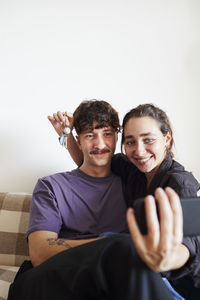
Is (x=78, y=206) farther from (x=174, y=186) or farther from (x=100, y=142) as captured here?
(x=174, y=186)

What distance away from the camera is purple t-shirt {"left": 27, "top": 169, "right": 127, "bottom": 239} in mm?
1056

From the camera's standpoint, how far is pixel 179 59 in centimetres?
160

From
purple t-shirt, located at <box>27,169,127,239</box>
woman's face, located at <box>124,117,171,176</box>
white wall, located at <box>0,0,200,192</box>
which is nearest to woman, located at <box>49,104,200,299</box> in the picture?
woman's face, located at <box>124,117,171,176</box>

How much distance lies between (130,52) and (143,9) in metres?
0.29

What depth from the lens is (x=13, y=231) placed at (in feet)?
4.41

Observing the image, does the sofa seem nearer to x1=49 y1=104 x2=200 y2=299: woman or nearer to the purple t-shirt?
the purple t-shirt

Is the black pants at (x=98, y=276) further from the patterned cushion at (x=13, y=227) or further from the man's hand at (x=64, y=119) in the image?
the man's hand at (x=64, y=119)

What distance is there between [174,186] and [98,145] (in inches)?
17.5

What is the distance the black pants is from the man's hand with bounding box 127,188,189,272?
40mm

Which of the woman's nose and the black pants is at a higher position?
the woman's nose

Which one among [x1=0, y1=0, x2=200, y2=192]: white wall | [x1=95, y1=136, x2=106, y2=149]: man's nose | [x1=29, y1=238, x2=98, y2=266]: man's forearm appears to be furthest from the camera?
[x1=0, y1=0, x2=200, y2=192]: white wall

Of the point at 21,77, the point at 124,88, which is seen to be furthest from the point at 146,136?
the point at 21,77

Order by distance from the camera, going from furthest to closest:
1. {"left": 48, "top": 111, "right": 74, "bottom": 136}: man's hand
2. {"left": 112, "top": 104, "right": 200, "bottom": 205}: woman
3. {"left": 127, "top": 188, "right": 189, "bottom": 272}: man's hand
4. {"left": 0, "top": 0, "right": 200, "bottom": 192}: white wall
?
{"left": 0, "top": 0, "right": 200, "bottom": 192}: white wall, {"left": 48, "top": 111, "right": 74, "bottom": 136}: man's hand, {"left": 112, "top": 104, "right": 200, "bottom": 205}: woman, {"left": 127, "top": 188, "right": 189, "bottom": 272}: man's hand

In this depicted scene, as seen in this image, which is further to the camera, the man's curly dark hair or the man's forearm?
the man's curly dark hair
